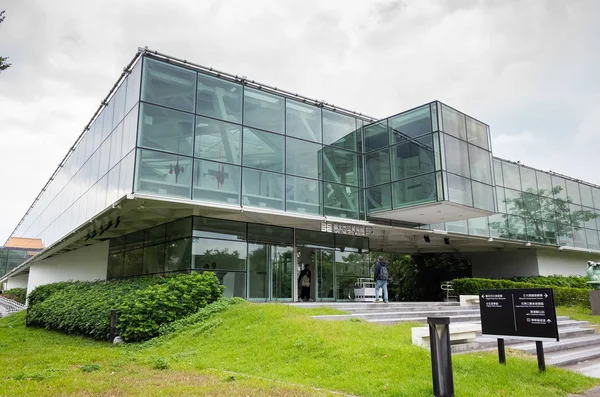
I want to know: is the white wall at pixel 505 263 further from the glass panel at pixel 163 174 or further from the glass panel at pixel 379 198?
the glass panel at pixel 163 174

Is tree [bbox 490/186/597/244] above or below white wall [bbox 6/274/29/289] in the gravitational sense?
above

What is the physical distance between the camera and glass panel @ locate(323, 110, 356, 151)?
65.5 feet

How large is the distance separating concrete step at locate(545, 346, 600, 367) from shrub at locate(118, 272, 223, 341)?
945 cm

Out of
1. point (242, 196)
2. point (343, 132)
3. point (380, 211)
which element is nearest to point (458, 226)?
point (380, 211)

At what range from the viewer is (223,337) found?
437 inches

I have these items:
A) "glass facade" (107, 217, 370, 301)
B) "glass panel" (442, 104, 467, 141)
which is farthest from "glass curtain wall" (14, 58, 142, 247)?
"glass panel" (442, 104, 467, 141)

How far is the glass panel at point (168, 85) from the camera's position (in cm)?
1577

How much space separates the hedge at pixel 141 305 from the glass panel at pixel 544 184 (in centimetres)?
2349

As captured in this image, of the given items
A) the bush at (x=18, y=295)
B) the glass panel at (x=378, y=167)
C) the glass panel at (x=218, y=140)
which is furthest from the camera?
the bush at (x=18, y=295)

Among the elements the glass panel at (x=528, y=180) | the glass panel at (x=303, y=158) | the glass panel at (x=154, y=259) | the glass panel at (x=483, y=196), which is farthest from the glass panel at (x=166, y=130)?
the glass panel at (x=528, y=180)

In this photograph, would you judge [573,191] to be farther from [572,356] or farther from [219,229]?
[219,229]

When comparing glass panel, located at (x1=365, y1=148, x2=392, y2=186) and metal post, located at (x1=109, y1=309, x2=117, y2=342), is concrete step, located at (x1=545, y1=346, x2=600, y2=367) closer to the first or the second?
glass panel, located at (x1=365, y1=148, x2=392, y2=186)

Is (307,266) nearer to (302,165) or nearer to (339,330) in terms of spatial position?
(302,165)

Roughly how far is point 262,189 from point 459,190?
806cm
